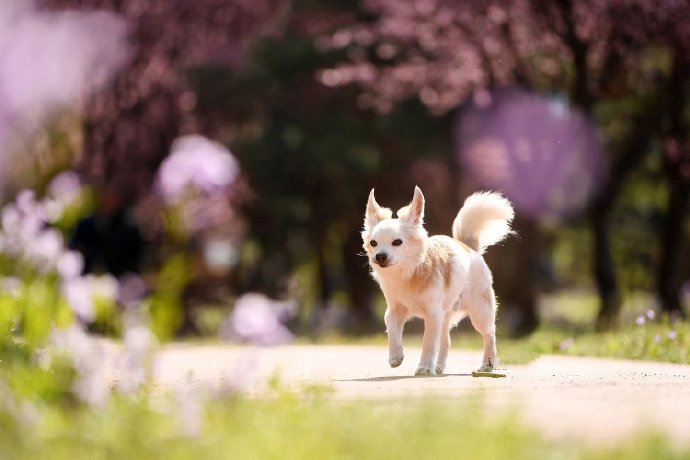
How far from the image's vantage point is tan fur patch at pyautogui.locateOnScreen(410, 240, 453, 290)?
925 cm

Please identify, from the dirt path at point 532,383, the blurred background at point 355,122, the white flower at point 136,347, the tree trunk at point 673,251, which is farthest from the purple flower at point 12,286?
the tree trunk at point 673,251

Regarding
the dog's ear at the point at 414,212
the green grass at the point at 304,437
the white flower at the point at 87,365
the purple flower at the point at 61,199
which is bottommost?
the green grass at the point at 304,437

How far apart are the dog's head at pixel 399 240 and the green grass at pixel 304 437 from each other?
2.85 m

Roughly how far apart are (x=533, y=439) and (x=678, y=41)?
57.7 ft

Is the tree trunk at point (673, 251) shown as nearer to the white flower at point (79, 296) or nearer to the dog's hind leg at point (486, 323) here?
the dog's hind leg at point (486, 323)

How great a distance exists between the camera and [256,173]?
24.8m

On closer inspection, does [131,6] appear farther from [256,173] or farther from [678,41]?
[678,41]

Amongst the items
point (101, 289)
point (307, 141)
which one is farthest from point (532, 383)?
point (307, 141)

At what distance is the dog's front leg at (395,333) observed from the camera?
30.5ft

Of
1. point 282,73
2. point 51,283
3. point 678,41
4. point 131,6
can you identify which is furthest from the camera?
point 131,6

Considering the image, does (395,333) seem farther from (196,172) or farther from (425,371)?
(196,172)

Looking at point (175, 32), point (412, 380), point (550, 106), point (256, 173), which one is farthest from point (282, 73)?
point (412, 380)

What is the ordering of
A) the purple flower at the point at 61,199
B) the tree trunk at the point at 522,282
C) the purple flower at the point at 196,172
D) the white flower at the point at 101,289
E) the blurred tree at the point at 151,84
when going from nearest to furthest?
the purple flower at the point at 196,172
the white flower at the point at 101,289
the purple flower at the point at 61,199
the tree trunk at the point at 522,282
the blurred tree at the point at 151,84

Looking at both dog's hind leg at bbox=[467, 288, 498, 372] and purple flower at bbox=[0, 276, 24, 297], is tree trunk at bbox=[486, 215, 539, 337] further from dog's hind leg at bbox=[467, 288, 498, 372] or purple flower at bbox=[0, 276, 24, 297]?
purple flower at bbox=[0, 276, 24, 297]
